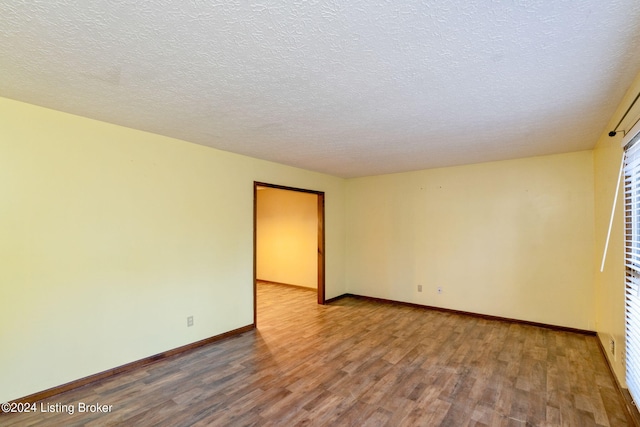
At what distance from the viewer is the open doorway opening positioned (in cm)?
638

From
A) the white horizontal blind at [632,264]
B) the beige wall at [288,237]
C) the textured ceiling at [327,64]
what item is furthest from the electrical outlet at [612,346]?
the beige wall at [288,237]

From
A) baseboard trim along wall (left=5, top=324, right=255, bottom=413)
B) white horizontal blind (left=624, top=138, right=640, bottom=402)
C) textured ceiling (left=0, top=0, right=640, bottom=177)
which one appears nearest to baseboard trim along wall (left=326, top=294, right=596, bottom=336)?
white horizontal blind (left=624, top=138, right=640, bottom=402)

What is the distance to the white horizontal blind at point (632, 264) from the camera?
6.64 ft

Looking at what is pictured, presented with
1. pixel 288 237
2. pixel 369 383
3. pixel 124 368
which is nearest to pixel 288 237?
pixel 288 237

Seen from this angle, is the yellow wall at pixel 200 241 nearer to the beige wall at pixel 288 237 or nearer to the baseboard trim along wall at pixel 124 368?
the baseboard trim along wall at pixel 124 368

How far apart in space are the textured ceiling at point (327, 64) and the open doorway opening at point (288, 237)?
3570mm

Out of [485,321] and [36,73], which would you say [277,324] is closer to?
[485,321]

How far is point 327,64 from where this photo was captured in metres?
1.72

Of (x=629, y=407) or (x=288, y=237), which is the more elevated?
(x=288, y=237)

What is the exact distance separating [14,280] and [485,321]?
5333 mm

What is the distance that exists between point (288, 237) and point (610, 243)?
17.4 feet

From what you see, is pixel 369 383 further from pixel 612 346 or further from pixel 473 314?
pixel 473 314

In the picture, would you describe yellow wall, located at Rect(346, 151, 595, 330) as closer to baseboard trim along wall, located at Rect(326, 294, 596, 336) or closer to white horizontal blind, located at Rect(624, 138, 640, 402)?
baseboard trim along wall, located at Rect(326, 294, 596, 336)

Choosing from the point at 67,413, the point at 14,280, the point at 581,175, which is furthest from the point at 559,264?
the point at 14,280
